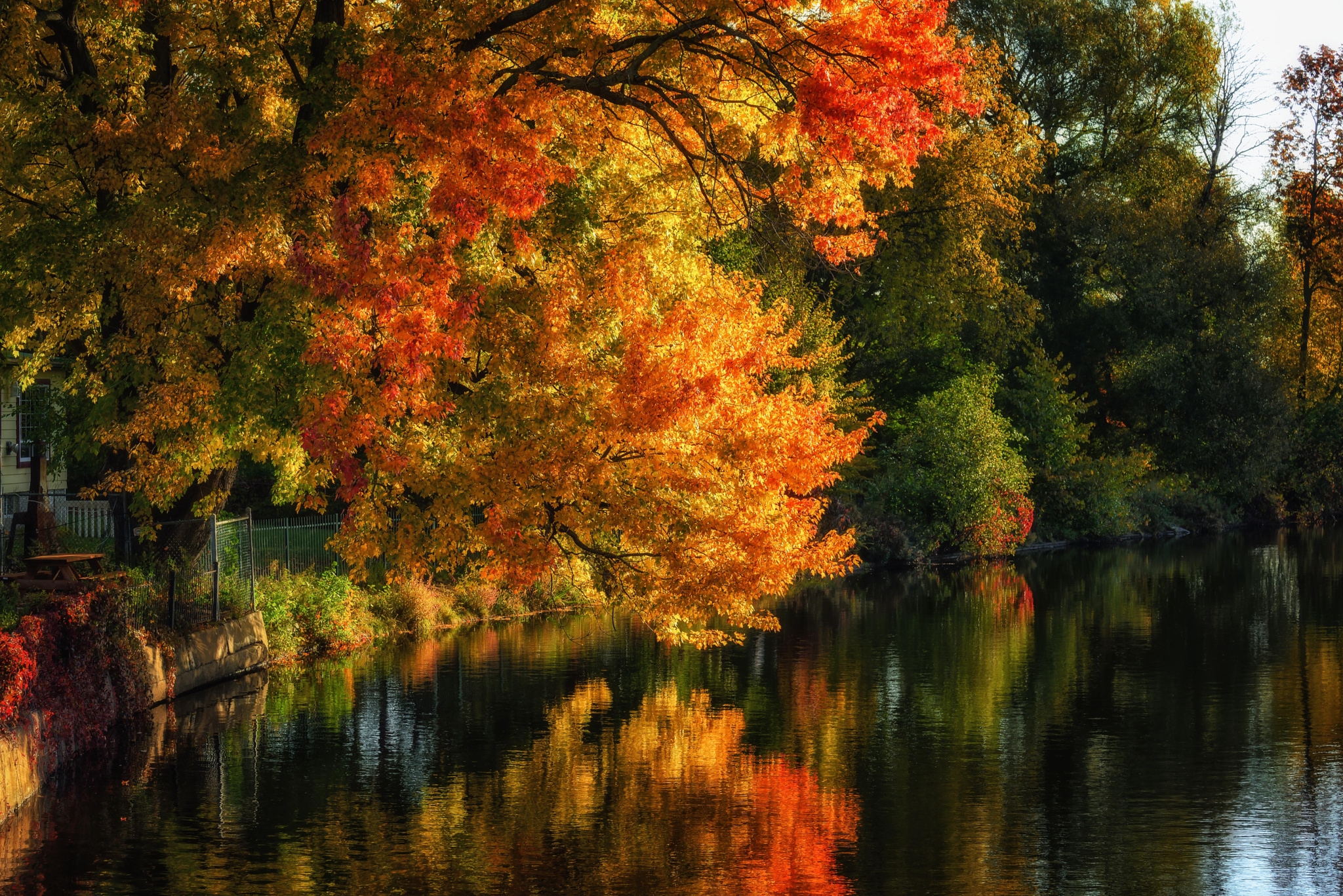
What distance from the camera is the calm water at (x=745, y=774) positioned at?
13555mm

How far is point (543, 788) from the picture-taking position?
17.0 m

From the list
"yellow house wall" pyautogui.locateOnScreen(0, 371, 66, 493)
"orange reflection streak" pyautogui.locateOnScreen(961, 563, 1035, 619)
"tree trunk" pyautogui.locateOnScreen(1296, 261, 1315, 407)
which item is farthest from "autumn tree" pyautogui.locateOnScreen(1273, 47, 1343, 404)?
"yellow house wall" pyautogui.locateOnScreen(0, 371, 66, 493)

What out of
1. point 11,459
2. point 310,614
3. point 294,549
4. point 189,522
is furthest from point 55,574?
point 11,459

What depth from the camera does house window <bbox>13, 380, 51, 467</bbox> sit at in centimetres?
2402

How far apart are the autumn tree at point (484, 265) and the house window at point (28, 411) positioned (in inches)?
44.7

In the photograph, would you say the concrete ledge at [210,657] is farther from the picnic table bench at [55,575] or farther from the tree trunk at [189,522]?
the picnic table bench at [55,575]

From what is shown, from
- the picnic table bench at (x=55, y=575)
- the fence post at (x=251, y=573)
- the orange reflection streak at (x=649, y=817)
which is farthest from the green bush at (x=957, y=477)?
the picnic table bench at (x=55, y=575)

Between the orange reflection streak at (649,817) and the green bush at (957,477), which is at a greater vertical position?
the green bush at (957,477)

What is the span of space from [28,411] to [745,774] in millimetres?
14023

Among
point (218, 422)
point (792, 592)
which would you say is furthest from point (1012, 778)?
point (792, 592)

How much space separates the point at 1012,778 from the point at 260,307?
11710mm

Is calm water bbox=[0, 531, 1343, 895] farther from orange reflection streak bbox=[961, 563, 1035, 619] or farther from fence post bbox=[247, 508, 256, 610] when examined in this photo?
orange reflection streak bbox=[961, 563, 1035, 619]

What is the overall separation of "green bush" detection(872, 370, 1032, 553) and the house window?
24201mm

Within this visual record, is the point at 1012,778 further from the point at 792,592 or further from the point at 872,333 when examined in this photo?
the point at 872,333
